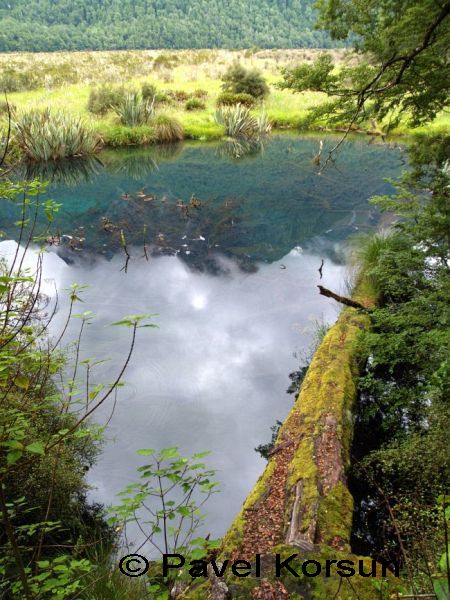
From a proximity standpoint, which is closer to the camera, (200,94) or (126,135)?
(126,135)

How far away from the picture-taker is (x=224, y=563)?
8.11 ft

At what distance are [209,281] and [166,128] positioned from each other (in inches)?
477

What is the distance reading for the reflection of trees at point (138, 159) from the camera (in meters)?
14.2

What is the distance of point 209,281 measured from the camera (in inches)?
303

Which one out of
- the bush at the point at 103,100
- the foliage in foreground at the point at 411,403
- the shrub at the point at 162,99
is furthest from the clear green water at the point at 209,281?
the shrub at the point at 162,99

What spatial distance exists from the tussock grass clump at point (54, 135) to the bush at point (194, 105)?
658 cm

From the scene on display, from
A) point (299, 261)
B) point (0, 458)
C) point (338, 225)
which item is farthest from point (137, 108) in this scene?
point (0, 458)

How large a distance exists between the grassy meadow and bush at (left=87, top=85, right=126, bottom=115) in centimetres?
33

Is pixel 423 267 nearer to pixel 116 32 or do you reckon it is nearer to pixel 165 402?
pixel 165 402

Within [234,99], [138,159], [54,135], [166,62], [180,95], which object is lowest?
[54,135]

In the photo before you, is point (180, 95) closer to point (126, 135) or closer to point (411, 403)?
point (126, 135)

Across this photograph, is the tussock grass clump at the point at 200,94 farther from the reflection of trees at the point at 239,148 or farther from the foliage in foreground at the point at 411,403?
the foliage in foreground at the point at 411,403

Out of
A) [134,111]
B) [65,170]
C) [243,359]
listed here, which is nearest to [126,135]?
[134,111]

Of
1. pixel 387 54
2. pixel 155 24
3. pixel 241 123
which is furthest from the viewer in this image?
pixel 155 24
